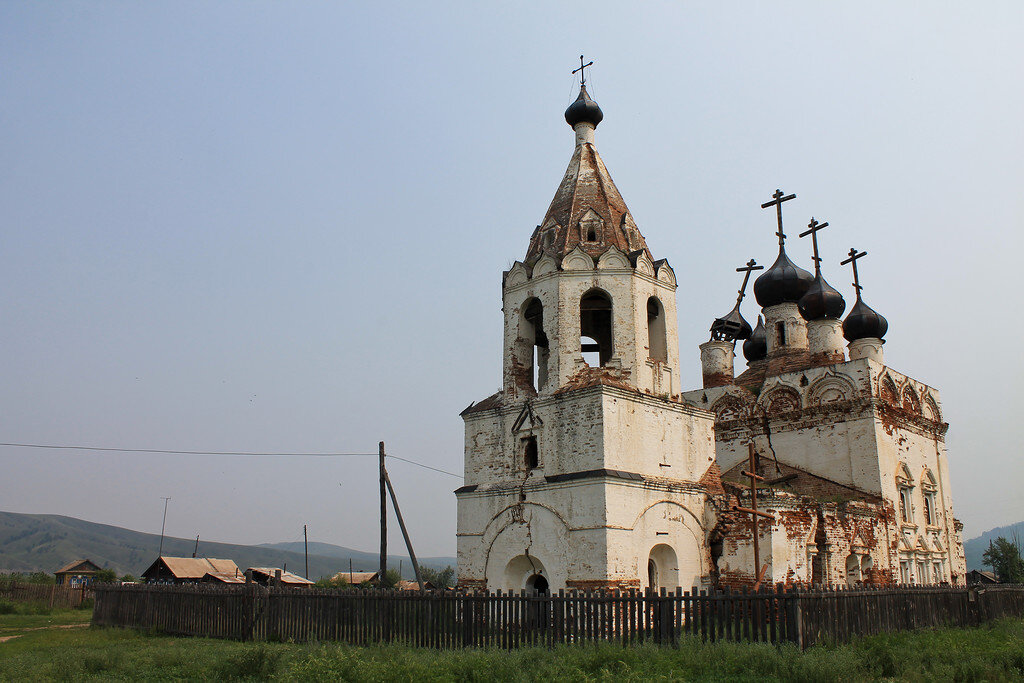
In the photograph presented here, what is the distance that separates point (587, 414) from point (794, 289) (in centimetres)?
1248

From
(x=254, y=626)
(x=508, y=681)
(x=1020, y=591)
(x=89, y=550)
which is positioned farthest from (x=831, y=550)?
(x=89, y=550)

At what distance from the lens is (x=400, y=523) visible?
2219 cm

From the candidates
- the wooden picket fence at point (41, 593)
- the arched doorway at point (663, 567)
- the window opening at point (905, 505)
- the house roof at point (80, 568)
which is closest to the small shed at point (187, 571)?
the wooden picket fence at point (41, 593)

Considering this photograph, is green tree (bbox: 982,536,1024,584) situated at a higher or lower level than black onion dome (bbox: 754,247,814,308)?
lower

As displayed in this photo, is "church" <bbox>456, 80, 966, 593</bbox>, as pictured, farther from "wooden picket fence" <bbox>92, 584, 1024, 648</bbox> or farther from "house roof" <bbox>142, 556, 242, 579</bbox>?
"house roof" <bbox>142, 556, 242, 579</bbox>

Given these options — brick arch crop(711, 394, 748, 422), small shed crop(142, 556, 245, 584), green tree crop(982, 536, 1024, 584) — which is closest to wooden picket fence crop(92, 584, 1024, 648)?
brick arch crop(711, 394, 748, 422)

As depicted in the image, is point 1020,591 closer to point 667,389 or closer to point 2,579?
point 667,389

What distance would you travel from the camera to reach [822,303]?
77.0ft

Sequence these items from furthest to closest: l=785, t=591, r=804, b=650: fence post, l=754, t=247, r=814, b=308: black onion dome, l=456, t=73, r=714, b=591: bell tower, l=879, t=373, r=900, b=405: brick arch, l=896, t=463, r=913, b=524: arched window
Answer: l=754, t=247, r=814, b=308: black onion dome → l=879, t=373, r=900, b=405: brick arch → l=896, t=463, r=913, b=524: arched window → l=456, t=73, r=714, b=591: bell tower → l=785, t=591, r=804, b=650: fence post

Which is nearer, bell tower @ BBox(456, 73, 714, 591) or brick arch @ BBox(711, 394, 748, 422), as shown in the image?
bell tower @ BBox(456, 73, 714, 591)

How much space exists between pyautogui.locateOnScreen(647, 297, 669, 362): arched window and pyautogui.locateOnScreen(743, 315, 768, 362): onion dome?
33.9 feet

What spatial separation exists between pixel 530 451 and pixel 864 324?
12.7m

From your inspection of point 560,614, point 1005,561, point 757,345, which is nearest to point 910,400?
point 757,345

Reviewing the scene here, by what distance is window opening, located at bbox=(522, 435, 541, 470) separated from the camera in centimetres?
1623
